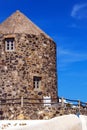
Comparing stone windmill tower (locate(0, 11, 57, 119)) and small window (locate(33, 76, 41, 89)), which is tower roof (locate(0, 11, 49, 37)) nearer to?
stone windmill tower (locate(0, 11, 57, 119))

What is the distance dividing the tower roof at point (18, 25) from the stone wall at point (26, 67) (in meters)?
0.60

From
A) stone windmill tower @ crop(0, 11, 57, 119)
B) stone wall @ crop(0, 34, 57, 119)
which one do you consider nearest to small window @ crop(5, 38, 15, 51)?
stone windmill tower @ crop(0, 11, 57, 119)

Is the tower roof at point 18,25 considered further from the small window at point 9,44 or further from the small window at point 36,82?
the small window at point 36,82

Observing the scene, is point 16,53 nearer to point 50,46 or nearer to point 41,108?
point 50,46

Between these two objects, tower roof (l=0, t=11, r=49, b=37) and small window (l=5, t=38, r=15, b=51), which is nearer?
small window (l=5, t=38, r=15, b=51)

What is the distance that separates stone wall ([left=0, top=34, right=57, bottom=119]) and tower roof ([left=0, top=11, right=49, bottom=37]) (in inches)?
23.8

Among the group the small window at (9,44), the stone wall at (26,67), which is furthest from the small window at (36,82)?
the small window at (9,44)

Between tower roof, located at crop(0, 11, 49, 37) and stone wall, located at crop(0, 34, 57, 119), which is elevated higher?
tower roof, located at crop(0, 11, 49, 37)

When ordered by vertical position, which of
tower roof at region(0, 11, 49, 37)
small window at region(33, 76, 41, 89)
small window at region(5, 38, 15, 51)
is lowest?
small window at region(33, 76, 41, 89)

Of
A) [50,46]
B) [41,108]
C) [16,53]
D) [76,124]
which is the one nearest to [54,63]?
[50,46]

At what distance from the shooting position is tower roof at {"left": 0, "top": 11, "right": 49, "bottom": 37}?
32.6 metres

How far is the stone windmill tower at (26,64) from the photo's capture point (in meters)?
31.1

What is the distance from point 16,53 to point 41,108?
6.05 meters

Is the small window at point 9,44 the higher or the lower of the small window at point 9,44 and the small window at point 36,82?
the higher
